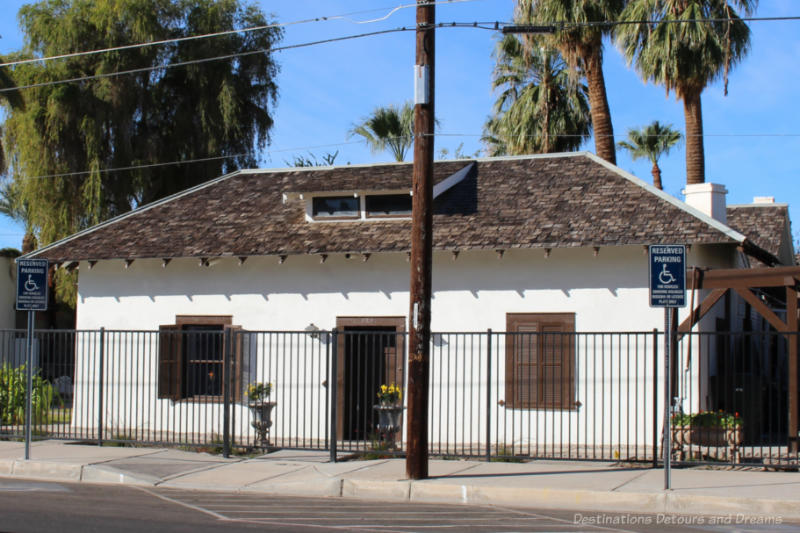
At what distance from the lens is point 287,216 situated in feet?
62.3

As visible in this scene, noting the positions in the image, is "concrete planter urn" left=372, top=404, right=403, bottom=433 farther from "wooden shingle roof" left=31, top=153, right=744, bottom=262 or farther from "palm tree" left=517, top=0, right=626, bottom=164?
"palm tree" left=517, top=0, right=626, bottom=164

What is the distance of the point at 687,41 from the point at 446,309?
36.7 feet

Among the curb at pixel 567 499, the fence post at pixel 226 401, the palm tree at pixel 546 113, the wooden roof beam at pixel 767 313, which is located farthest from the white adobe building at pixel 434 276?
the palm tree at pixel 546 113

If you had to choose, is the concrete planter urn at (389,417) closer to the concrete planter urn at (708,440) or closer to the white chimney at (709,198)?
the concrete planter urn at (708,440)

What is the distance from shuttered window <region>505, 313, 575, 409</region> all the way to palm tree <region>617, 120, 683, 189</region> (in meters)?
24.0

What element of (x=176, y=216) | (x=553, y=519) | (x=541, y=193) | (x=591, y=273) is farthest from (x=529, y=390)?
(x=176, y=216)

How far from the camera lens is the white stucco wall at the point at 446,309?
15820 millimetres

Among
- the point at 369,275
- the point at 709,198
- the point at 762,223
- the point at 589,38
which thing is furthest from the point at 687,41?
the point at 369,275

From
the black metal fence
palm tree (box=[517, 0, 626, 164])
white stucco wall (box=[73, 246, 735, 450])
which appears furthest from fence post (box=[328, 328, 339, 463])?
palm tree (box=[517, 0, 626, 164])

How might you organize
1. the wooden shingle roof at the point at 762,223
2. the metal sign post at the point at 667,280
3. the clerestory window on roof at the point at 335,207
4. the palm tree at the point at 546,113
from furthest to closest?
1. the palm tree at the point at 546,113
2. the wooden shingle roof at the point at 762,223
3. the clerestory window on roof at the point at 335,207
4. the metal sign post at the point at 667,280

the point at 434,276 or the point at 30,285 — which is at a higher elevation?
the point at 434,276

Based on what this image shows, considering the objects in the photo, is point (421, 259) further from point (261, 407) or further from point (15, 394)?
point (15, 394)

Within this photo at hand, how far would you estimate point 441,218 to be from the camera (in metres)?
17.6

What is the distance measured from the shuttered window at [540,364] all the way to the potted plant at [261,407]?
4218 mm
